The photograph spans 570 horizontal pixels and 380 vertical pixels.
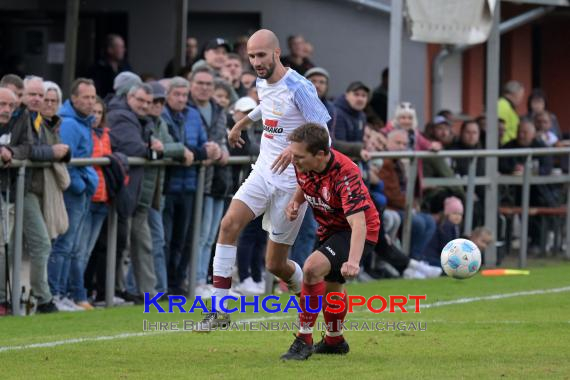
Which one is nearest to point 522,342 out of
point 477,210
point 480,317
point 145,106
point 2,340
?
point 480,317

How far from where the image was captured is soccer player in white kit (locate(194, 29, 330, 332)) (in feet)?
32.5

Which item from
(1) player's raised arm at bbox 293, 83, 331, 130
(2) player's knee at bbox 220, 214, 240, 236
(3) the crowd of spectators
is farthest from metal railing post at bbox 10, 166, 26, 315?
(1) player's raised arm at bbox 293, 83, 331, 130

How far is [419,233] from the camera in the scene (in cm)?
1609

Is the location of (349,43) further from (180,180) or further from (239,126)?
(239,126)

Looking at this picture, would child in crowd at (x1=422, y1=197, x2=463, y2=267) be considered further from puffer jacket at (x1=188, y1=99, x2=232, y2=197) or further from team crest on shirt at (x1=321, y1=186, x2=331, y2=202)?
team crest on shirt at (x1=321, y1=186, x2=331, y2=202)

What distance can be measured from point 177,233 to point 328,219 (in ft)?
15.0

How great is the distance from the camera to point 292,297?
44.4 feet

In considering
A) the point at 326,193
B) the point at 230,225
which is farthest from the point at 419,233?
the point at 326,193

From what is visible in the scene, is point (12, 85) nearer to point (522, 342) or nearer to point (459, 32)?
point (522, 342)

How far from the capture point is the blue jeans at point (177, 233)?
1351 centimetres

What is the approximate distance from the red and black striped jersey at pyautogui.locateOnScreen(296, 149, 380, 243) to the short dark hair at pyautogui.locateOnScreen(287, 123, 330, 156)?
6.1 inches

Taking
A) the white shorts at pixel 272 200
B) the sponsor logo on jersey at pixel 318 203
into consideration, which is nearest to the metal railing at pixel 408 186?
the white shorts at pixel 272 200

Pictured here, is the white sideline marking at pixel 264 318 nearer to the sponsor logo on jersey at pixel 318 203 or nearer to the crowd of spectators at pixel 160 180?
the crowd of spectators at pixel 160 180

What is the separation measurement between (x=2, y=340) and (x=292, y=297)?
393 centimetres
